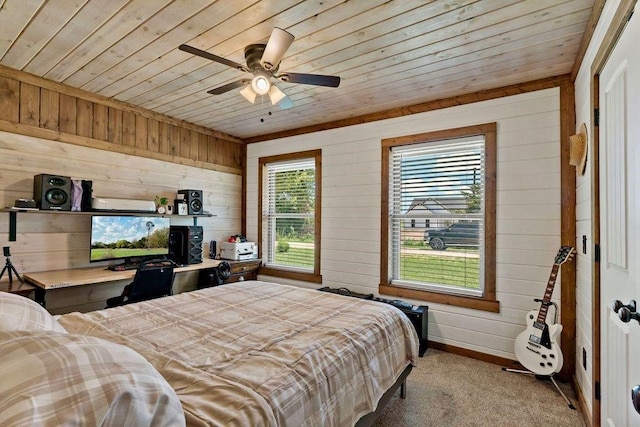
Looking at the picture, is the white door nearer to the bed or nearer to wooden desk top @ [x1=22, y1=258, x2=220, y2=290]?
the bed

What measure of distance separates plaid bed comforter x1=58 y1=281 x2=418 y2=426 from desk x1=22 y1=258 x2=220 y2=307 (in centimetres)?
99

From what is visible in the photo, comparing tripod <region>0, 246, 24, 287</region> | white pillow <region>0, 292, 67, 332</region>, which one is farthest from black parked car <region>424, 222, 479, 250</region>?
tripod <region>0, 246, 24, 287</region>

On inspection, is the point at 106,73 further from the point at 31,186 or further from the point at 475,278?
the point at 475,278

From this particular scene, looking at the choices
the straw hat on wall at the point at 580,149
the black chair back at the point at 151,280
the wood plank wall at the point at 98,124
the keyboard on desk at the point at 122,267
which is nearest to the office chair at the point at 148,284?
the black chair back at the point at 151,280

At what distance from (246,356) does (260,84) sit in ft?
5.85

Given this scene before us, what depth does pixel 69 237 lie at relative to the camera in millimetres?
3250

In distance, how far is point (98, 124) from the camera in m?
3.44

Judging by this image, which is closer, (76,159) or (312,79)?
(312,79)

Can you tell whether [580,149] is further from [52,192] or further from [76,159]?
[76,159]

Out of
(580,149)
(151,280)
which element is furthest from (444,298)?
(151,280)

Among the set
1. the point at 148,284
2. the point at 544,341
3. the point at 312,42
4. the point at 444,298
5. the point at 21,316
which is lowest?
the point at 544,341

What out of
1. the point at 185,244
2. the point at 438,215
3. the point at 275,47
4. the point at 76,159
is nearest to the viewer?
the point at 275,47

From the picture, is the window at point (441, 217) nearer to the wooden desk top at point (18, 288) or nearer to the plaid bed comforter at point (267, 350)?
the plaid bed comforter at point (267, 350)

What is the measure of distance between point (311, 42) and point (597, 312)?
2538 mm
